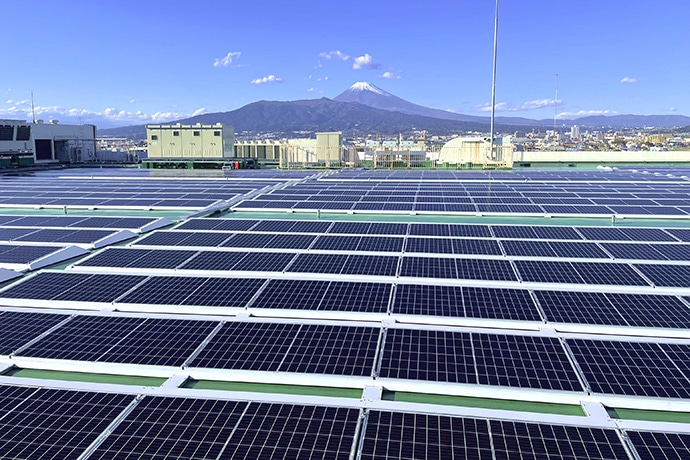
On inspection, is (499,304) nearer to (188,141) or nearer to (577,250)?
(577,250)

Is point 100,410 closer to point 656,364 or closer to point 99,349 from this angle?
point 99,349

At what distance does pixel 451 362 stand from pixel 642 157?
56296 millimetres

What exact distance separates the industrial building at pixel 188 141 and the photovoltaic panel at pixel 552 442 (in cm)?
4703

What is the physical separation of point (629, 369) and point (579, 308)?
91.8 inches

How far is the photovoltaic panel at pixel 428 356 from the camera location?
698 centimetres

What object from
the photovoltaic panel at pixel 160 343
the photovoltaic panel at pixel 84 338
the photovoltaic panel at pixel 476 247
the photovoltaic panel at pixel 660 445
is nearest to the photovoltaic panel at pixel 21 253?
the photovoltaic panel at pixel 84 338

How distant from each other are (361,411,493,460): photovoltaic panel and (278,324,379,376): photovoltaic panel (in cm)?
123

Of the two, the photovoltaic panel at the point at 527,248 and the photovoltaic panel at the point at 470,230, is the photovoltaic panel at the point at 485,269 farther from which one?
the photovoltaic panel at the point at 470,230

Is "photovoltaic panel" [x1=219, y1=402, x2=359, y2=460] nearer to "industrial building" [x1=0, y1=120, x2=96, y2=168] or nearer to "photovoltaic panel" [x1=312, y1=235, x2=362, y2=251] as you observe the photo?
"photovoltaic panel" [x1=312, y1=235, x2=362, y2=251]

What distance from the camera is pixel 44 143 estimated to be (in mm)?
50281

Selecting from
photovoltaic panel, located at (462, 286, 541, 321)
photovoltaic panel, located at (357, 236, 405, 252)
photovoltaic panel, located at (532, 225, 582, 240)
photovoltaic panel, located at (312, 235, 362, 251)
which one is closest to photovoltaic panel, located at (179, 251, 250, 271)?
photovoltaic panel, located at (312, 235, 362, 251)

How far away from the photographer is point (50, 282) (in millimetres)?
11250

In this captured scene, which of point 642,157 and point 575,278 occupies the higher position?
point 642,157

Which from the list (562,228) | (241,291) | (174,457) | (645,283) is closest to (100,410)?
(174,457)
